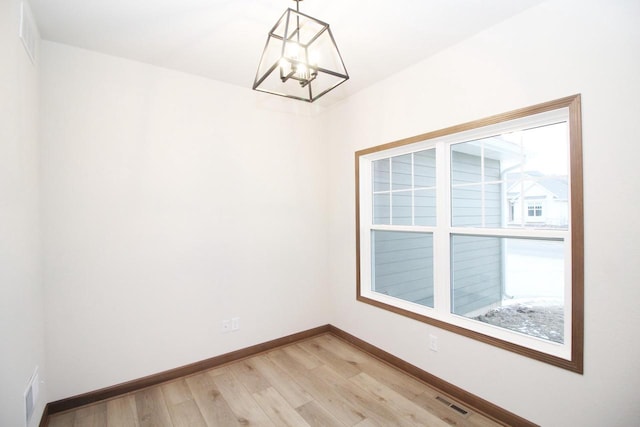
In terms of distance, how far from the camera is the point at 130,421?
83.7 inches

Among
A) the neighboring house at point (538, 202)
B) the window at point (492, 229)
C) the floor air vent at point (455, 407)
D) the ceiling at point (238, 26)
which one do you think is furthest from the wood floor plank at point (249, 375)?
the ceiling at point (238, 26)

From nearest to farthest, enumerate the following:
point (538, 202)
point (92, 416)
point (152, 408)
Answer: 1. point (538, 202)
2. point (92, 416)
3. point (152, 408)

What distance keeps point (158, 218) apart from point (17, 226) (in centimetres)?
98

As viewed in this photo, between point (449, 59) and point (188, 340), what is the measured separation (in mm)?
3364

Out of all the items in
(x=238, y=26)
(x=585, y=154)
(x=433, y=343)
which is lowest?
(x=433, y=343)

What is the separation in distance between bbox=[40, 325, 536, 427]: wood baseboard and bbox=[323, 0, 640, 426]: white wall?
6 cm

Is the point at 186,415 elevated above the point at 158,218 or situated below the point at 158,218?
below

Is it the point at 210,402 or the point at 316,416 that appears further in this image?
the point at 210,402

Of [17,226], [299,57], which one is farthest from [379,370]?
[17,226]

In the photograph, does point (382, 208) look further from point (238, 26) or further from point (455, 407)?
point (238, 26)

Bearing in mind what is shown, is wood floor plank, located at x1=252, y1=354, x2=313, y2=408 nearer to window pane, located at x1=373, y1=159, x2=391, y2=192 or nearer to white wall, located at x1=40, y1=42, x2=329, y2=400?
white wall, located at x1=40, y1=42, x2=329, y2=400

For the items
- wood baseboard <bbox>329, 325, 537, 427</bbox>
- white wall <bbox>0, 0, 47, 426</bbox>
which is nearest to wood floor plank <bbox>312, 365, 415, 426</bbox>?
wood baseboard <bbox>329, 325, 537, 427</bbox>

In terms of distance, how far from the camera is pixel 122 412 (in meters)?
2.22

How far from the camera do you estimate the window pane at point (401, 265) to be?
2.95m
